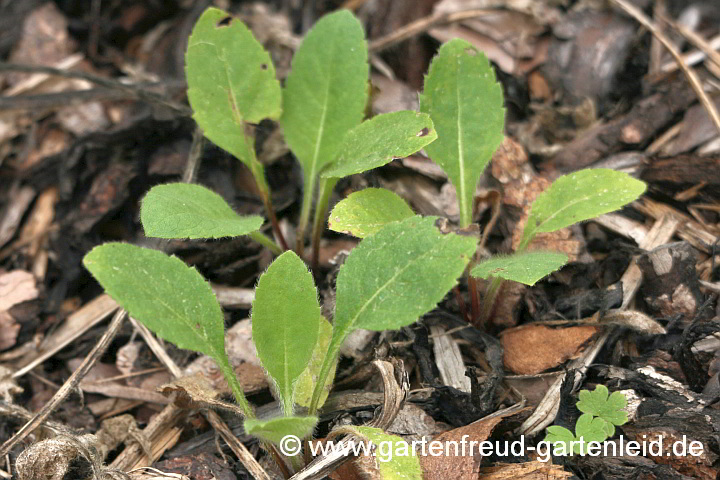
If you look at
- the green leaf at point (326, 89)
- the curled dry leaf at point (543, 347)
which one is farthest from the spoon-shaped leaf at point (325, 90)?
the curled dry leaf at point (543, 347)

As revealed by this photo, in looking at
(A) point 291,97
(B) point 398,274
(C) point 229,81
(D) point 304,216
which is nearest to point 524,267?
(B) point 398,274

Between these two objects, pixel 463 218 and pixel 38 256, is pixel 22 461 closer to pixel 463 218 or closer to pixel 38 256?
pixel 38 256

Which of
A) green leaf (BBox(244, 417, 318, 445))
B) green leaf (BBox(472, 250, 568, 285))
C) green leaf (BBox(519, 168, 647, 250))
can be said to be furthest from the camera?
green leaf (BBox(519, 168, 647, 250))

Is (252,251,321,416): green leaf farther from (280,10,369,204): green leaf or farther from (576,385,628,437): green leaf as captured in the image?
(576,385,628,437): green leaf

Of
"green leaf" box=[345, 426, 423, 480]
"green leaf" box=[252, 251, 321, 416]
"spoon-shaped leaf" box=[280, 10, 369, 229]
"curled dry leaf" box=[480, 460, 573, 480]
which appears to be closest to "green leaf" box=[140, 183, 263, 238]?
"green leaf" box=[252, 251, 321, 416]

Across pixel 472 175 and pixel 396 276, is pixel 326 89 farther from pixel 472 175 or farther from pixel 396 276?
pixel 396 276

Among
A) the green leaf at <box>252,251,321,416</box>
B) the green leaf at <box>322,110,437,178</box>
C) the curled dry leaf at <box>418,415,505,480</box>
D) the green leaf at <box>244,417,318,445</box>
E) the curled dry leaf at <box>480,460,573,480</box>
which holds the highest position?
the green leaf at <box>322,110,437,178</box>

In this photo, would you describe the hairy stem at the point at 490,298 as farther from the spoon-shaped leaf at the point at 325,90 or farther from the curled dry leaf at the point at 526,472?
→ the spoon-shaped leaf at the point at 325,90
